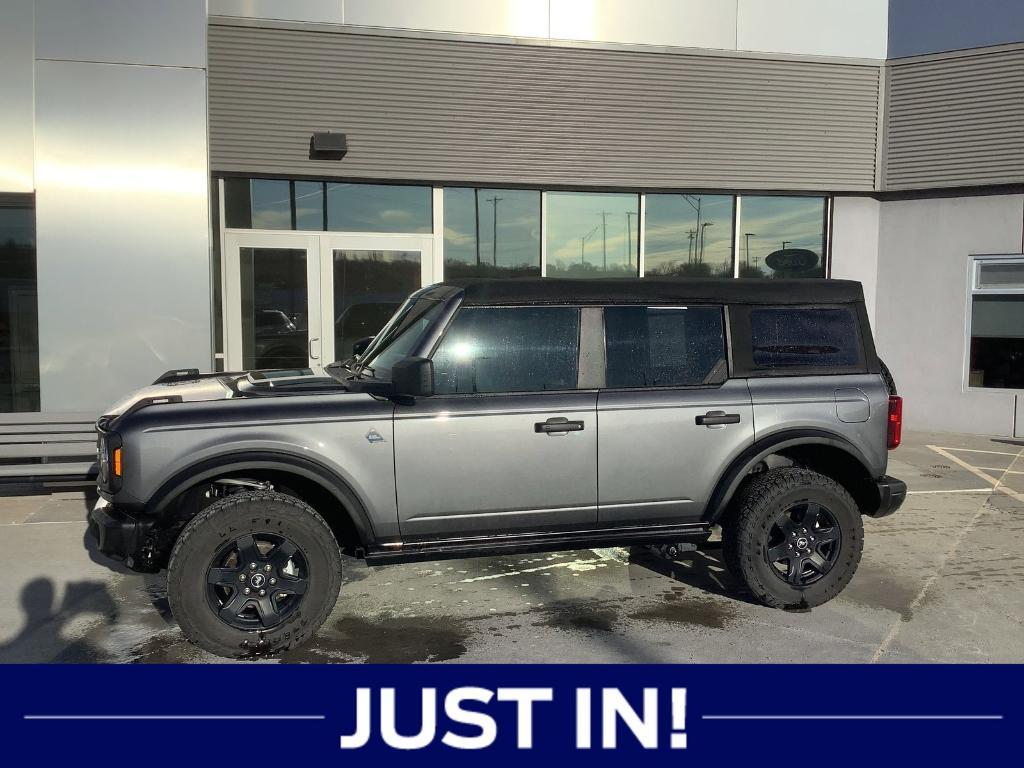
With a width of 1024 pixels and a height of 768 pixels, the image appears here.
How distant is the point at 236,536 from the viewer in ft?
14.6

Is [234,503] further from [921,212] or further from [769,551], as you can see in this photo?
[921,212]

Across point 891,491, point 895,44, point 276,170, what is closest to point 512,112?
point 276,170

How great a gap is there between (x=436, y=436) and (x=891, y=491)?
2.69 meters

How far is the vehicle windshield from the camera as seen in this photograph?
5.06 metres

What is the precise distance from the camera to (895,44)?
12.0 metres

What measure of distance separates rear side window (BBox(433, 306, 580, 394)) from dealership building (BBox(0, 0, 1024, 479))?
19.2 ft

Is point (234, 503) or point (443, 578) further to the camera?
point (443, 578)

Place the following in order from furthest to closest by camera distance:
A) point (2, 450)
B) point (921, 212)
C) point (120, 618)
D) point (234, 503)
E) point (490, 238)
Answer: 1. point (921, 212)
2. point (490, 238)
3. point (2, 450)
4. point (120, 618)
5. point (234, 503)

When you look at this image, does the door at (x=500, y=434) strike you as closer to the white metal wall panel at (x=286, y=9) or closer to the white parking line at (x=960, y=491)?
the white parking line at (x=960, y=491)

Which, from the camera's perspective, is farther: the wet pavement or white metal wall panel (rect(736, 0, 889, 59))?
white metal wall panel (rect(736, 0, 889, 59))

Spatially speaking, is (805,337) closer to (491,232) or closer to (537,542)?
(537,542)

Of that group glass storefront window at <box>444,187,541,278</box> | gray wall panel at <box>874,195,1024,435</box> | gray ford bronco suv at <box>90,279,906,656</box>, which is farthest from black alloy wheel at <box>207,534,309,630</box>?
gray wall panel at <box>874,195,1024,435</box>

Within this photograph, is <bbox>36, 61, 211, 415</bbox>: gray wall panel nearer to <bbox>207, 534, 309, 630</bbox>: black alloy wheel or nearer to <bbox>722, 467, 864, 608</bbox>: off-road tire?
<bbox>207, 534, 309, 630</bbox>: black alloy wheel

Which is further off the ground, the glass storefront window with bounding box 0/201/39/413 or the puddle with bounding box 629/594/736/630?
the glass storefront window with bounding box 0/201/39/413
